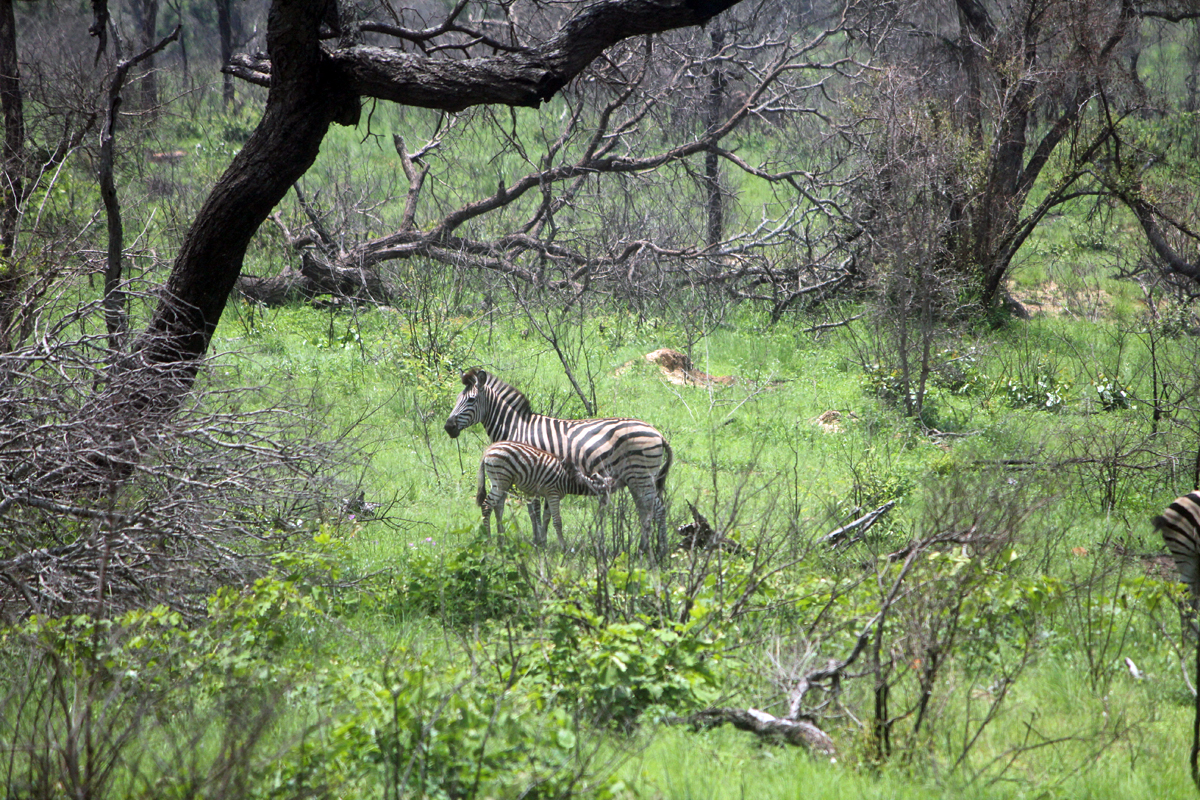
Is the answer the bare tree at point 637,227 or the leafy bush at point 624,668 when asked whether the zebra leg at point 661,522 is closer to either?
the leafy bush at point 624,668

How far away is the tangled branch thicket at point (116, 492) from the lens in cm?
558

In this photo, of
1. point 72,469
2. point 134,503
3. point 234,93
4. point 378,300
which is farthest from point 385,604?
point 234,93

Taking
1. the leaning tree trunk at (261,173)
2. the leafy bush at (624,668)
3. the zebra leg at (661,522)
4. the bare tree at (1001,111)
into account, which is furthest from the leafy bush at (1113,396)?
the leaning tree trunk at (261,173)

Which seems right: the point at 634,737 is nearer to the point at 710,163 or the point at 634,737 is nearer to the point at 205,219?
the point at 205,219

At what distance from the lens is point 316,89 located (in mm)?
7352

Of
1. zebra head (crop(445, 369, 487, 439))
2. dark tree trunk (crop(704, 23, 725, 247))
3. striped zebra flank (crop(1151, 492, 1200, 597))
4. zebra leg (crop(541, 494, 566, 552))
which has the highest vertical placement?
Answer: dark tree trunk (crop(704, 23, 725, 247))

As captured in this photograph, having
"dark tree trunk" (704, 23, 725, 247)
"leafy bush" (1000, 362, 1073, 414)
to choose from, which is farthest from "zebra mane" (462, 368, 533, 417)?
"dark tree trunk" (704, 23, 725, 247)

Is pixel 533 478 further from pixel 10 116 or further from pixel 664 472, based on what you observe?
pixel 10 116

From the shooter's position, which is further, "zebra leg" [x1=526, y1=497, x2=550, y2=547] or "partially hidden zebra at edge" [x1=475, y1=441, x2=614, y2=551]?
"zebra leg" [x1=526, y1=497, x2=550, y2=547]

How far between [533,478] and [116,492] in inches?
122

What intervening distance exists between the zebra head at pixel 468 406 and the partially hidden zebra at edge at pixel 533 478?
3.50ft

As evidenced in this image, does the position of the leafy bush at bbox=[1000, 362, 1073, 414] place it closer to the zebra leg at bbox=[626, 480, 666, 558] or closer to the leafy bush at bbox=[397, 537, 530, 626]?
the zebra leg at bbox=[626, 480, 666, 558]

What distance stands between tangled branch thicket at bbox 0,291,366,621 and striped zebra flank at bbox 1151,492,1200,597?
6120mm

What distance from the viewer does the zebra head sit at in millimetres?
9016
